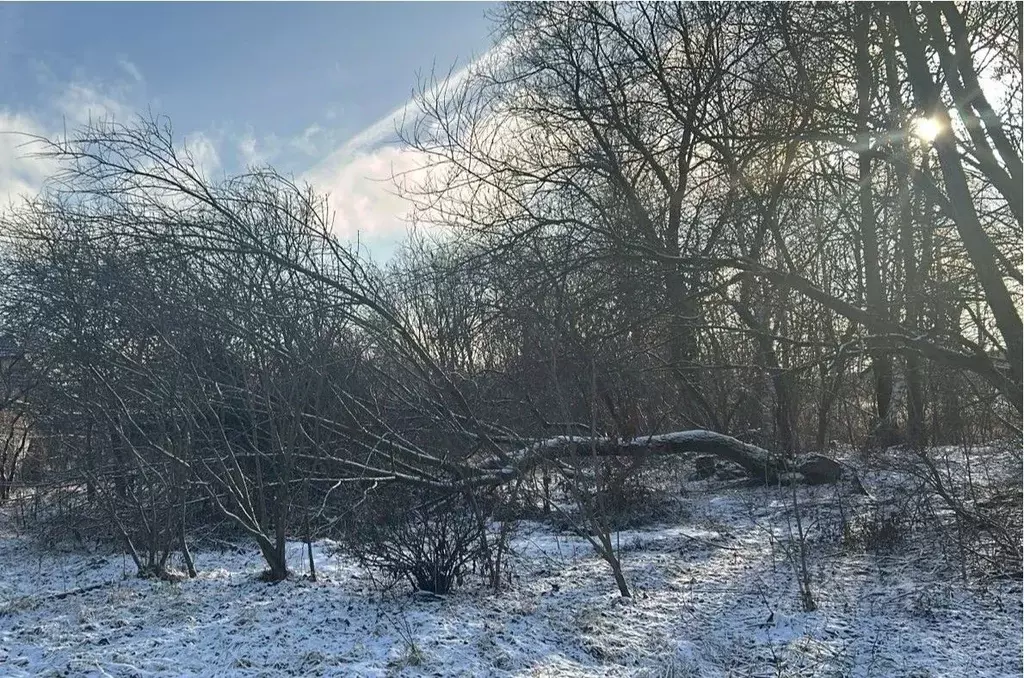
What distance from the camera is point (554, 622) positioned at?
479cm

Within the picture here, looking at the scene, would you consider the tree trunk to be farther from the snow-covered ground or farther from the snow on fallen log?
the snow-covered ground

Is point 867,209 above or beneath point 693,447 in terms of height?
above

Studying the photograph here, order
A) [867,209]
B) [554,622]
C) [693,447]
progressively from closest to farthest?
[554,622] < [867,209] < [693,447]

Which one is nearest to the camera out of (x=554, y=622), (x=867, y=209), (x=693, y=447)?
(x=554, y=622)

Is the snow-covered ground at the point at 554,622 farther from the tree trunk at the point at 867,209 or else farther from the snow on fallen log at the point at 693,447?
the tree trunk at the point at 867,209

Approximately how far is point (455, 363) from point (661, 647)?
4.21m

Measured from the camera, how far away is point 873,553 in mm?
6137

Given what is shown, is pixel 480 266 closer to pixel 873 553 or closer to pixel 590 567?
pixel 590 567

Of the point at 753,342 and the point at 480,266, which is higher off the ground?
the point at 480,266

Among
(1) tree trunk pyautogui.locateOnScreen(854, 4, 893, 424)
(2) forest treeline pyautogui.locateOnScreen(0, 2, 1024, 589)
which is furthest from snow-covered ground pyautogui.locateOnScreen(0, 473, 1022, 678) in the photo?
(1) tree trunk pyautogui.locateOnScreen(854, 4, 893, 424)

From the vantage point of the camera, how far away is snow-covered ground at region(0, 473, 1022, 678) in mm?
4168

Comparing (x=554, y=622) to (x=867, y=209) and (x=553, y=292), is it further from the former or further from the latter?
(x=867, y=209)

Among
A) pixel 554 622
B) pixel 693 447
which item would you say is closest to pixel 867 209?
pixel 693 447

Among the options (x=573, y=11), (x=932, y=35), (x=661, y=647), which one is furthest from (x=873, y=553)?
(x=573, y=11)
